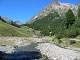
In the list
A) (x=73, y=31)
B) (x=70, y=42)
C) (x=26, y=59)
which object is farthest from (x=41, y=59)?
(x=73, y=31)

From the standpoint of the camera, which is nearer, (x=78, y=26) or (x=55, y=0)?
(x=55, y=0)

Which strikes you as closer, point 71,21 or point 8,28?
point 71,21

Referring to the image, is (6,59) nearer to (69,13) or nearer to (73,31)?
(73,31)

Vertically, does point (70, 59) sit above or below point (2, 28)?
below

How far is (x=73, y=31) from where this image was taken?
413ft

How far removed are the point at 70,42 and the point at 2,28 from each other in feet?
267

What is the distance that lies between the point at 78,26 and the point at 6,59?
90.8 m

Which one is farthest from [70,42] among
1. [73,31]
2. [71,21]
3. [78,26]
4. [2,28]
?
[2,28]

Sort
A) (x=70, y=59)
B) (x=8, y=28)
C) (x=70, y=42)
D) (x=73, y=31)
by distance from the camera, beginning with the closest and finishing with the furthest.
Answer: (x=70, y=59), (x=70, y=42), (x=73, y=31), (x=8, y=28)

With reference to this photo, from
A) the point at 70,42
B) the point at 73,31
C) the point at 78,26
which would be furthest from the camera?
the point at 78,26

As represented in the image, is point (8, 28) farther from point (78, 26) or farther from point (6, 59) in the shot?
point (6, 59)

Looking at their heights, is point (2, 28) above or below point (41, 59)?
above

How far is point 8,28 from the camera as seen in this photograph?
6658 inches

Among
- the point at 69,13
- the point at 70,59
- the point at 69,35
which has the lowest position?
the point at 70,59
